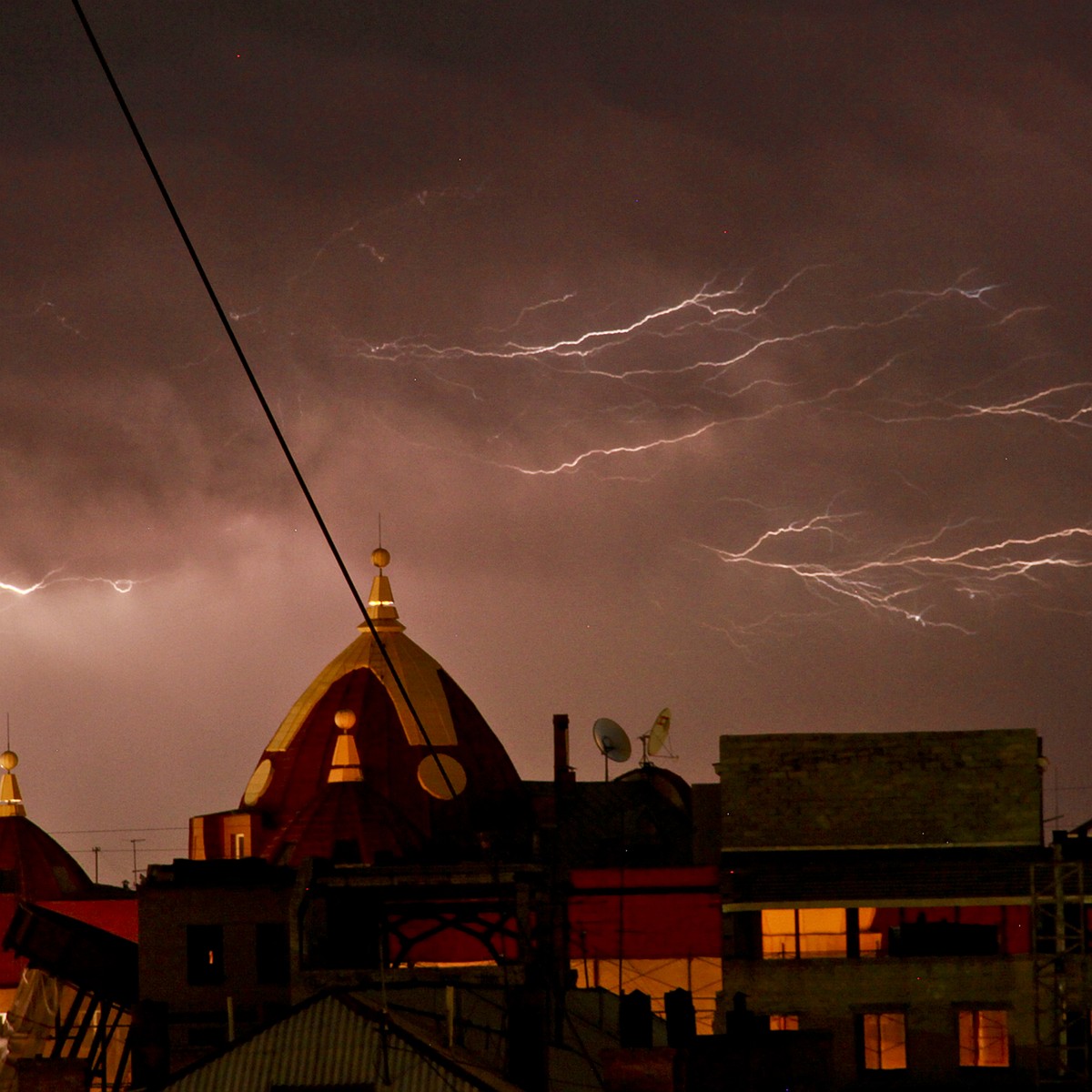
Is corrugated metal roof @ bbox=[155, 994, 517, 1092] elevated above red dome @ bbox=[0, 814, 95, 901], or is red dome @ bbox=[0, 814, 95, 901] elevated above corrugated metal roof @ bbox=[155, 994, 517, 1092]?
red dome @ bbox=[0, 814, 95, 901]

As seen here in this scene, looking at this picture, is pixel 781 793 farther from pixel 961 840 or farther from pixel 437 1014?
pixel 437 1014

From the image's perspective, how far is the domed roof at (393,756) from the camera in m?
54.8

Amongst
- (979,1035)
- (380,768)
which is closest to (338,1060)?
(979,1035)

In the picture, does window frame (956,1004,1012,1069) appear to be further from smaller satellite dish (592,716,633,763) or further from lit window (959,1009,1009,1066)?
smaller satellite dish (592,716,633,763)

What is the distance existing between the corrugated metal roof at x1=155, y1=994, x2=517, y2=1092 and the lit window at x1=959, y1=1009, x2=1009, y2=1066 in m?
14.2

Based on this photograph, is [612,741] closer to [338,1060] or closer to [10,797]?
[10,797]

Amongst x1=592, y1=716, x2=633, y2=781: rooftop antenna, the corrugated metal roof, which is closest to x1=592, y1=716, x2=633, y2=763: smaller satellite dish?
x1=592, y1=716, x2=633, y2=781: rooftop antenna

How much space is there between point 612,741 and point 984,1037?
17708mm

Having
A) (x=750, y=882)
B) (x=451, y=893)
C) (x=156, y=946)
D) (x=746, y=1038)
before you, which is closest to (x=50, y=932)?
(x=156, y=946)

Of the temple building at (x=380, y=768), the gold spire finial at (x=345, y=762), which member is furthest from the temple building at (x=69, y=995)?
the gold spire finial at (x=345, y=762)

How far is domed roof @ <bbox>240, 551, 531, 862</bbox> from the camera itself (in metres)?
54.8

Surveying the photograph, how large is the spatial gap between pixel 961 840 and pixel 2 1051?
17.1 meters

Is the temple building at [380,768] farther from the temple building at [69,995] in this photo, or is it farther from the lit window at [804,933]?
the lit window at [804,933]

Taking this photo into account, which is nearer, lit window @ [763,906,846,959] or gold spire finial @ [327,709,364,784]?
lit window @ [763,906,846,959]
